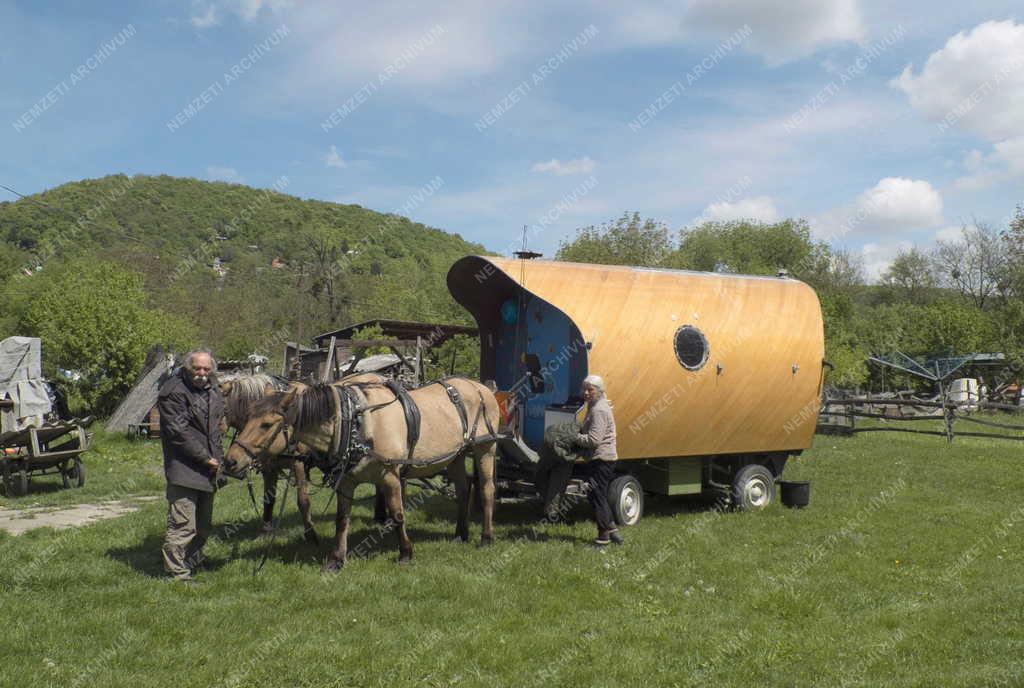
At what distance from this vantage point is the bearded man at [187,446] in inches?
264

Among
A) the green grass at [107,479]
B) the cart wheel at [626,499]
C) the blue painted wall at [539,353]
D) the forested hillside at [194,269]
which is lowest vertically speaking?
the green grass at [107,479]

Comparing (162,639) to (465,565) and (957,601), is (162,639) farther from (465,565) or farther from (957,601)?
(957,601)

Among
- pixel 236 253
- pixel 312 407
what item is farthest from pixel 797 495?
→ pixel 236 253

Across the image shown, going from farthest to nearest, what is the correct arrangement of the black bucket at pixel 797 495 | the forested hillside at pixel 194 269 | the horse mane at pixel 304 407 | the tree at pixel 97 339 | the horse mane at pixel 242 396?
the forested hillside at pixel 194 269 → the tree at pixel 97 339 → the black bucket at pixel 797 495 → the horse mane at pixel 242 396 → the horse mane at pixel 304 407

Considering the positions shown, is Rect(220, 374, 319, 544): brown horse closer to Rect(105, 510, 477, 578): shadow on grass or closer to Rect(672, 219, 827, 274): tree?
Rect(105, 510, 477, 578): shadow on grass

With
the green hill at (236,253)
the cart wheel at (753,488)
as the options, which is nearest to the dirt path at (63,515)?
the cart wheel at (753,488)

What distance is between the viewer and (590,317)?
920 centimetres

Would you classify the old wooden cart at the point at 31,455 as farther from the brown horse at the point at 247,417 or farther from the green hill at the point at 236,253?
the green hill at the point at 236,253

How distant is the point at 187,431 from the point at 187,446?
0.13 metres

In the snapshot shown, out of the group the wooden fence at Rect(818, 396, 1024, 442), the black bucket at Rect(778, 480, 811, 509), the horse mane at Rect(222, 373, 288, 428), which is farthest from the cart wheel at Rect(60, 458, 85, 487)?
the wooden fence at Rect(818, 396, 1024, 442)

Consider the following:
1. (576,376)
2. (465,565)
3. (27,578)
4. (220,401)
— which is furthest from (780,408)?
(27,578)

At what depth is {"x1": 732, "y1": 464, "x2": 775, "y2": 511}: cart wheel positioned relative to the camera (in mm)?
10477

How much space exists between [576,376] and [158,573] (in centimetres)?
522

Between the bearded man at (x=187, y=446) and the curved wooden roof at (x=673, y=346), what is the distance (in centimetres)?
378
